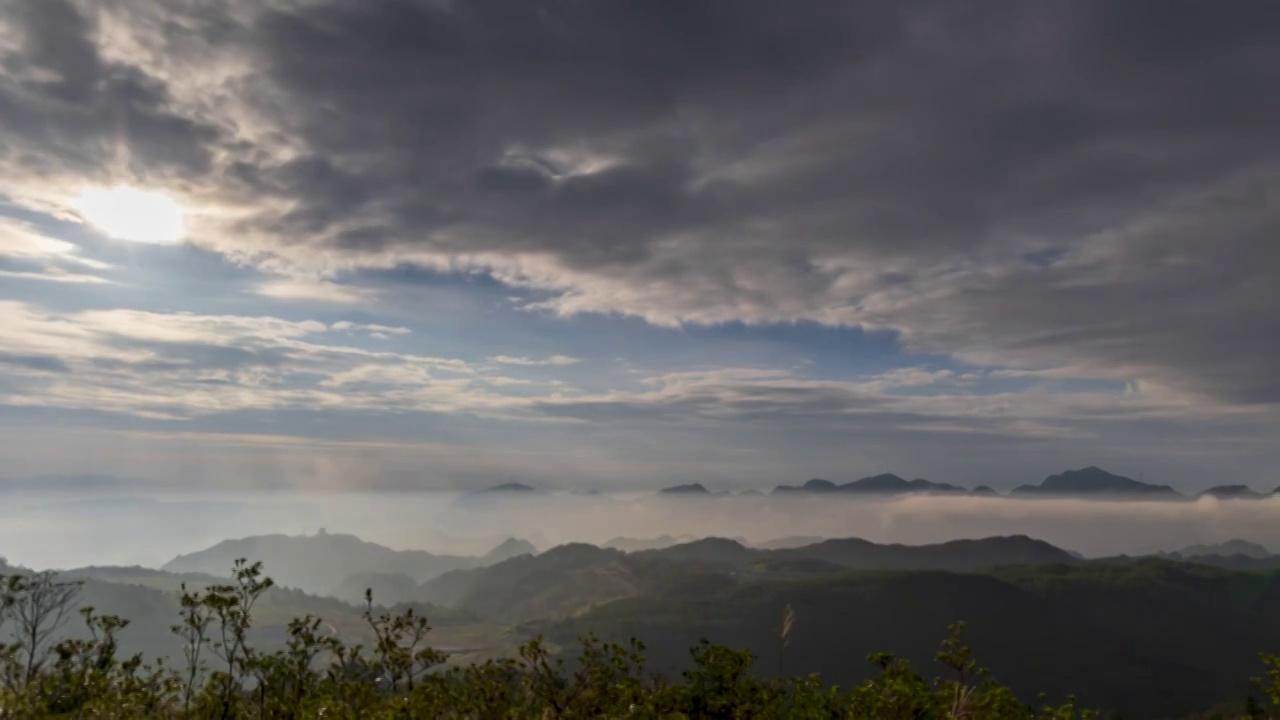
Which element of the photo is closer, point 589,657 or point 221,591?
point 589,657

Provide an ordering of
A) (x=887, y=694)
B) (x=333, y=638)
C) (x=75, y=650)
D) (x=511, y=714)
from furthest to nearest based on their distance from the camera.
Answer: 1. (x=75, y=650)
2. (x=333, y=638)
3. (x=887, y=694)
4. (x=511, y=714)

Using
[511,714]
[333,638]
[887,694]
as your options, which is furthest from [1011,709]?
[333,638]

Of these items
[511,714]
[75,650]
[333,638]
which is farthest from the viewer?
[75,650]

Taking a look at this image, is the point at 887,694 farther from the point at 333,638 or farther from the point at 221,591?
the point at 221,591

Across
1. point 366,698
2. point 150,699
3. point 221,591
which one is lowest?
point 150,699

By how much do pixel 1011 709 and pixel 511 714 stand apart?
861 inches

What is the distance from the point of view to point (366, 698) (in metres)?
29.3

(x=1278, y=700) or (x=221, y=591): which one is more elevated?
(x=221, y=591)

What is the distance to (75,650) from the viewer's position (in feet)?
130

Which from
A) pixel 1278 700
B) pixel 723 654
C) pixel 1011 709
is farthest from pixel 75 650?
pixel 1278 700

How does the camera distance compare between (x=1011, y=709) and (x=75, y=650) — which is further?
(x=75, y=650)

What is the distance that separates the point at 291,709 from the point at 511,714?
11.1 m

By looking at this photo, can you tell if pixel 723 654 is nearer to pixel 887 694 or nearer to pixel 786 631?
pixel 786 631

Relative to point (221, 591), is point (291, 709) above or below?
below
